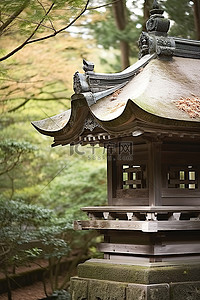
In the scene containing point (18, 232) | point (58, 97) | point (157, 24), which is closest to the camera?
point (157, 24)

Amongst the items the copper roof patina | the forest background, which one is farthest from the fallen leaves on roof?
the forest background

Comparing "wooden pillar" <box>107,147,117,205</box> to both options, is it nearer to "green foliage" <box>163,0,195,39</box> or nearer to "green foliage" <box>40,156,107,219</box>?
"green foliage" <box>40,156,107,219</box>

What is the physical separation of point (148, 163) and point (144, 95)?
109cm

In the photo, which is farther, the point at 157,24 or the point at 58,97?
the point at 58,97

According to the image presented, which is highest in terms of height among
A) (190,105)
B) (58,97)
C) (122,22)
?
(122,22)

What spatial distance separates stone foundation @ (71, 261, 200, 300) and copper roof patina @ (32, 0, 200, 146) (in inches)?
74.3

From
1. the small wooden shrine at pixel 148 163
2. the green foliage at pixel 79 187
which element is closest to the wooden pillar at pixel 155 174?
the small wooden shrine at pixel 148 163

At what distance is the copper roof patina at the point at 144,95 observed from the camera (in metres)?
7.68

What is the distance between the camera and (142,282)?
8.08m

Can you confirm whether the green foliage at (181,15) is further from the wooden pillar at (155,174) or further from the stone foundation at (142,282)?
the stone foundation at (142,282)

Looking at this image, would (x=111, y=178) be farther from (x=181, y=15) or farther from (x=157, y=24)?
(x=181, y=15)

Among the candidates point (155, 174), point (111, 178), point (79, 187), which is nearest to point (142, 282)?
point (155, 174)

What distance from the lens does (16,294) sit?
14.4 metres

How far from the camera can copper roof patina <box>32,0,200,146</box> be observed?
7.68 meters
